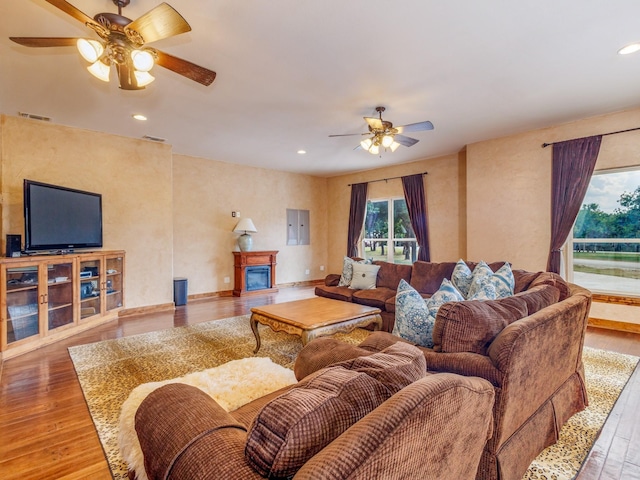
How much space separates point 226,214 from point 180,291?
195 centimetres

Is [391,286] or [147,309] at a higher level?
[391,286]

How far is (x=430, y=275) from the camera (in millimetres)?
4352

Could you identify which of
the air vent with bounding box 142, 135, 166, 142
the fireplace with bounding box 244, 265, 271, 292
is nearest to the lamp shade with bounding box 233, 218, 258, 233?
the fireplace with bounding box 244, 265, 271, 292

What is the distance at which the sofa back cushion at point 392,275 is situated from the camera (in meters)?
4.64

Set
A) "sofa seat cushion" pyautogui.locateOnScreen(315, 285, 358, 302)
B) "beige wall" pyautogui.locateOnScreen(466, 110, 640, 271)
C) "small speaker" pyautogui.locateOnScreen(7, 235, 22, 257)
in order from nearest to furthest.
Result: "small speaker" pyautogui.locateOnScreen(7, 235, 22, 257) → "beige wall" pyautogui.locateOnScreen(466, 110, 640, 271) → "sofa seat cushion" pyautogui.locateOnScreen(315, 285, 358, 302)

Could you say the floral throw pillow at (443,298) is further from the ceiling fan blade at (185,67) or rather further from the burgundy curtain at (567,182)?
the burgundy curtain at (567,182)

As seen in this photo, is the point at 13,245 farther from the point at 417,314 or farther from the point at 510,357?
the point at 510,357

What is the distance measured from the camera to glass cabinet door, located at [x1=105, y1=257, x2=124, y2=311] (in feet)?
15.7

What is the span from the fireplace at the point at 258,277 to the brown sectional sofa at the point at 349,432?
19.4 feet

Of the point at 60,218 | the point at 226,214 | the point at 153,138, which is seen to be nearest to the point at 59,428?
the point at 60,218

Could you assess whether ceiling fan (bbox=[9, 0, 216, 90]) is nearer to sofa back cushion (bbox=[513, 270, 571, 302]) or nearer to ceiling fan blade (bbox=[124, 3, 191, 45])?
ceiling fan blade (bbox=[124, 3, 191, 45])

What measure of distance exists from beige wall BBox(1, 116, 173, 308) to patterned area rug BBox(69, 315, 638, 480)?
174 cm

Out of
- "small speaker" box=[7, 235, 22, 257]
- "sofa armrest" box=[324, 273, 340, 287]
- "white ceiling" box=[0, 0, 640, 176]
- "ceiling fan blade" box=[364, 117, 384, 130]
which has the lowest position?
"sofa armrest" box=[324, 273, 340, 287]

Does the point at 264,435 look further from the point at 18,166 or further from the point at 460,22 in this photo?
the point at 18,166
